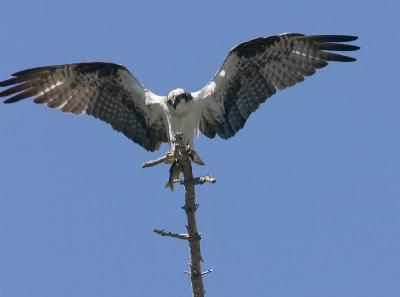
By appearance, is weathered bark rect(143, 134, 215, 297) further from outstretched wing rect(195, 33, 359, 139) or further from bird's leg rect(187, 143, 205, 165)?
outstretched wing rect(195, 33, 359, 139)

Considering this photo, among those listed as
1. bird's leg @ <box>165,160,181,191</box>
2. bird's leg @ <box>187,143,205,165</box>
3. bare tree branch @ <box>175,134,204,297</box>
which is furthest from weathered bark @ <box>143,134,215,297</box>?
bird's leg @ <box>187,143,205,165</box>

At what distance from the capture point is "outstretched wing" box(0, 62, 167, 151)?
13.0 metres

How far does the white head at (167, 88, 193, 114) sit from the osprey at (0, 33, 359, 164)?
282 mm

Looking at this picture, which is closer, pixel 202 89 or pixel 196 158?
pixel 196 158

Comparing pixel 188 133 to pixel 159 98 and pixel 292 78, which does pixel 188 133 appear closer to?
pixel 159 98

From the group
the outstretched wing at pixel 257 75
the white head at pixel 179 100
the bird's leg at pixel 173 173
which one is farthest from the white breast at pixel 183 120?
the bird's leg at pixel 173 173

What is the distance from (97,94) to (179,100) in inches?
61.5

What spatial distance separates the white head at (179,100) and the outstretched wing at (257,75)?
1.36ft

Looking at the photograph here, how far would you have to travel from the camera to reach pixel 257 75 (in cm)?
1310

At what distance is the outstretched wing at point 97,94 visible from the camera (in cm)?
1302

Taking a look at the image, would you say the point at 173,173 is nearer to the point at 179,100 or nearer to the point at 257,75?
the point at 179,100

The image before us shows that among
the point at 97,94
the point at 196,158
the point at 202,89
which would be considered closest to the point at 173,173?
the point at 196,158

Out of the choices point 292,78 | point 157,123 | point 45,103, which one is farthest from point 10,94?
point 292,78

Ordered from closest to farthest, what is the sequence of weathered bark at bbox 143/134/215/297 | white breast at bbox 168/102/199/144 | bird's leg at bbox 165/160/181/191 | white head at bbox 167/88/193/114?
1. weathered bark at bbox 143/134/215/297
2. bird's leg at bbox 165/160/181/191
3. white head at bbox 167/88/193/114
4. white breast at bbox 168/102/199/144
